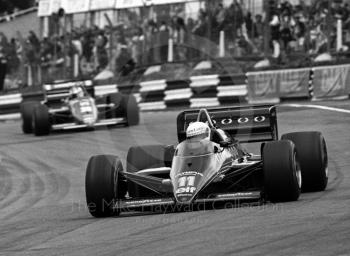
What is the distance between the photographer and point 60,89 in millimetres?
25078

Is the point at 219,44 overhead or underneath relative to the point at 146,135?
overhead

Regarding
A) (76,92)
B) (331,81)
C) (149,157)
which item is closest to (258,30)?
(331,81)

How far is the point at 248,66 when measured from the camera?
28438 mm

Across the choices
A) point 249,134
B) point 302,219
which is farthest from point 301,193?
point 302,219

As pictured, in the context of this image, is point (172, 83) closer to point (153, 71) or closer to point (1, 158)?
point (153, 71)

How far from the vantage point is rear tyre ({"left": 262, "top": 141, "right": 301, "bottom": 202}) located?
35.7ft

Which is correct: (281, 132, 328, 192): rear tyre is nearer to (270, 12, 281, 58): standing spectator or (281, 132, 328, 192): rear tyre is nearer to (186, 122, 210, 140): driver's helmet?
(186, 122, 210, 140): driver's helmet

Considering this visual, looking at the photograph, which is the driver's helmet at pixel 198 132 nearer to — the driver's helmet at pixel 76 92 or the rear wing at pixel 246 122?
the rear wing at pixel 246 122

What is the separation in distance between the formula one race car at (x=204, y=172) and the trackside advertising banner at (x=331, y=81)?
540 inches

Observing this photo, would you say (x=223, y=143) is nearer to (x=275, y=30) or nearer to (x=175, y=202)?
(x=175, y=202)

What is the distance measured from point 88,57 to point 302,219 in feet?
72.4

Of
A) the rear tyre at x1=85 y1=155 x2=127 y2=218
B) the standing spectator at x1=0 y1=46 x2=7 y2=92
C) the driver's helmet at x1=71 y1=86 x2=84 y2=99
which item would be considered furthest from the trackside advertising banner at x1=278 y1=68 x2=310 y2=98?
the rear tyre at x1=85 y1=155 x2=127 y2=218

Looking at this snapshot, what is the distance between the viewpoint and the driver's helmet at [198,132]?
38.3ft

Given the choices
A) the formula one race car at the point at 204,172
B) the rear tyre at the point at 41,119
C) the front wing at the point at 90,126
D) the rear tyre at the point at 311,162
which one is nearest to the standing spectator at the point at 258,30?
the front wing at the point at 90,126
